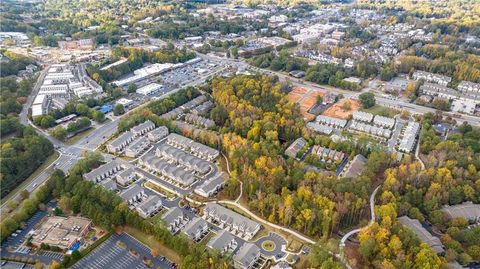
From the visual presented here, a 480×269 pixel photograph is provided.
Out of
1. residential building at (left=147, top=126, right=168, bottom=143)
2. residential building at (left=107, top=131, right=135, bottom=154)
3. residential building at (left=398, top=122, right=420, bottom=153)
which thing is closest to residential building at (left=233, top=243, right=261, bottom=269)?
residential building at (left=147, top=126, right=168, bottom=143)

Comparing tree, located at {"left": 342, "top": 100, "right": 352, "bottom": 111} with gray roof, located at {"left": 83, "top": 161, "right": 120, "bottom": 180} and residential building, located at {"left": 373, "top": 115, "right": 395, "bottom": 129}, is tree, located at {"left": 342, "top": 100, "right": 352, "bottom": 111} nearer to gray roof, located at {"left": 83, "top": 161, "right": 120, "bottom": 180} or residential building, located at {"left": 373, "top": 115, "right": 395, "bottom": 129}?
residential building, located at {"left": 373, "top": 115, "right": 395, "bottom": 129}

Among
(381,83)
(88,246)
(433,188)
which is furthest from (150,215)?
(381,83)

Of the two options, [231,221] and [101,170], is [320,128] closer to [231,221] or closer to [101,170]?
[231,221]

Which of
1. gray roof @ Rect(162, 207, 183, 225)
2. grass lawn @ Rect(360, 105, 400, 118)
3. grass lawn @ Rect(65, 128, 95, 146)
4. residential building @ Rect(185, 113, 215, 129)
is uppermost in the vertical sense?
residential building @ Rect(185, 113, 215, 129)

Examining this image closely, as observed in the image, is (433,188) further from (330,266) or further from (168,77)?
(168,77)

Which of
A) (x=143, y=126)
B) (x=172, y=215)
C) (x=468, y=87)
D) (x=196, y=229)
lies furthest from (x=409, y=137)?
(x=143, y=126)

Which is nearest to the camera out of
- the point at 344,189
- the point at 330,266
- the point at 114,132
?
the point at 330,266

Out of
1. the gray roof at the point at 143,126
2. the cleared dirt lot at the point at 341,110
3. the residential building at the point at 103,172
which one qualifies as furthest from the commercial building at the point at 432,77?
the residential building at the point at 103,172
